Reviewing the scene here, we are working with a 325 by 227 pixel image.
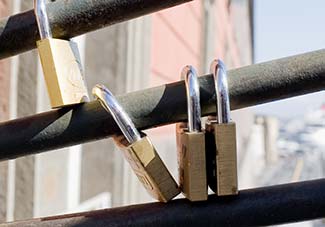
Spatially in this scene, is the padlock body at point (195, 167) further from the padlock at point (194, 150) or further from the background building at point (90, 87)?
the background building at point (90, 87)

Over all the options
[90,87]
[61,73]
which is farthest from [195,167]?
[90,87]

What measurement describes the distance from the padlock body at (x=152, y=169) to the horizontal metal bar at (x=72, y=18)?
0.30 ft

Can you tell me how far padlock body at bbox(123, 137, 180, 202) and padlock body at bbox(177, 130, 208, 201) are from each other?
0.01 meters

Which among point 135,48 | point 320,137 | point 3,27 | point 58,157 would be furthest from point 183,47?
point 3,27

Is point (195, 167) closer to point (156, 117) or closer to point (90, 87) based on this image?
point (156, 117)

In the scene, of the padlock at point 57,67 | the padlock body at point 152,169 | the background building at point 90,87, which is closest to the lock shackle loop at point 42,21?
the padlock at point 57,67

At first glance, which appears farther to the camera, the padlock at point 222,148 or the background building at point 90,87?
the background building at point 90,87

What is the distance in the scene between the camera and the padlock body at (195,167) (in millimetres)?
411

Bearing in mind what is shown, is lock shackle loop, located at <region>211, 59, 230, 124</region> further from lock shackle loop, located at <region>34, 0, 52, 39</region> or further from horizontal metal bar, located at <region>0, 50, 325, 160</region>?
lock shackle loop, located at <region>34, 0, 52, 39</region>


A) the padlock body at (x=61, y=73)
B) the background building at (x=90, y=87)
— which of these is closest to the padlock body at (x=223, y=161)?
the padlock body at (x=61, y=73)

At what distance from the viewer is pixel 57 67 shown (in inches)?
17.5

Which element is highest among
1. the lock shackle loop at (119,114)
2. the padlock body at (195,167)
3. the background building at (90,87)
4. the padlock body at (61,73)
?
the background building at (90,87)

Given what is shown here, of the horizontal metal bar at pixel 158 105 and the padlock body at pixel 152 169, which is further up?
the horizontal metal bar at pixel 158 105

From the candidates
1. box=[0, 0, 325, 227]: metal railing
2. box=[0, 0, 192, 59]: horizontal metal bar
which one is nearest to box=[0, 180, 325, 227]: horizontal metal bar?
box=[0, 0, 325, 227]: metal railing
